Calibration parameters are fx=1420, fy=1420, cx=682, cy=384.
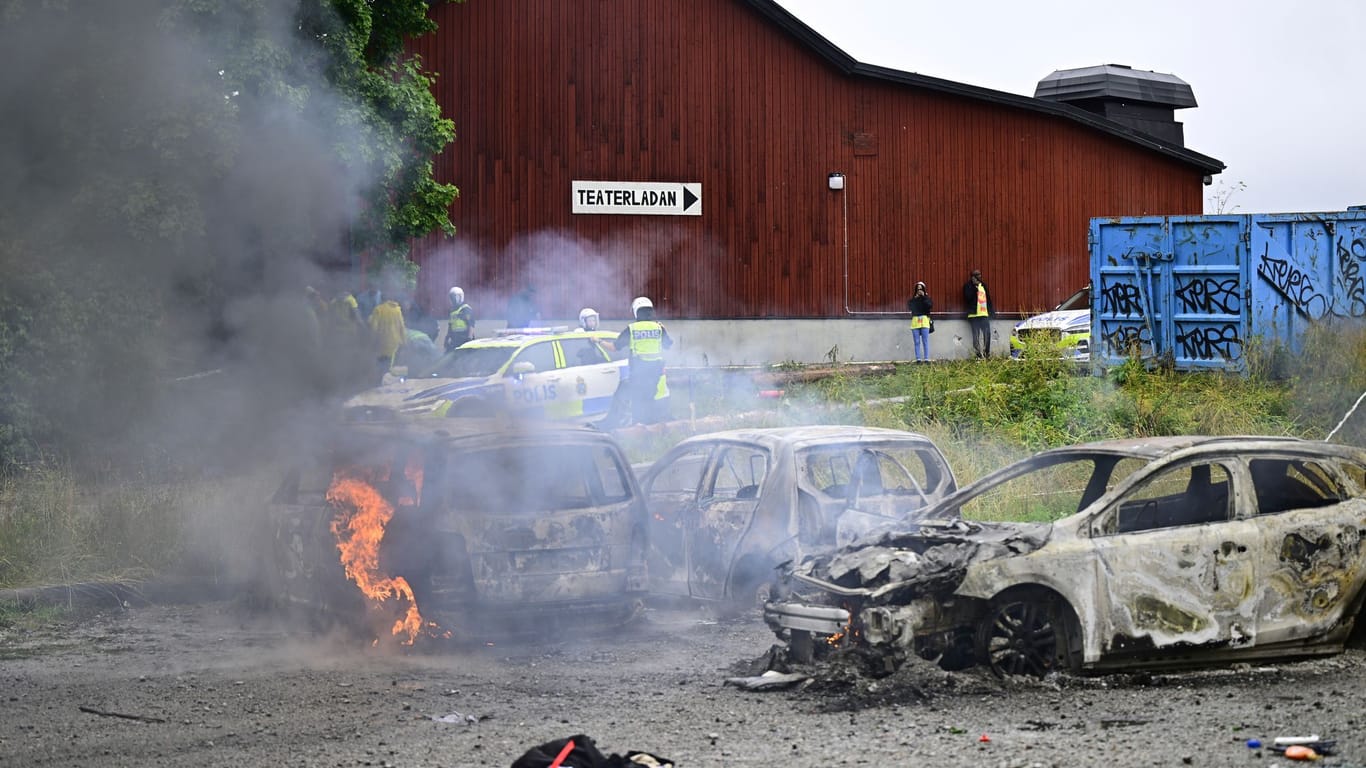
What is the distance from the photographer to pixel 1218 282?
18.1 meters

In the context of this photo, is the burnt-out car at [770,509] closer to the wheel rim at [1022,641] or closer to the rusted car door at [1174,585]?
the wheel rim at [1022,641]

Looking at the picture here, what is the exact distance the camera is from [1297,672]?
7754mm

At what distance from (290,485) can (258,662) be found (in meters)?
1.72

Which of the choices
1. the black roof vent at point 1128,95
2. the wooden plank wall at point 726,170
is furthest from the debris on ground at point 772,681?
the black roof vent at point 1128,95

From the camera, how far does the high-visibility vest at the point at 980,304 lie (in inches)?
1194

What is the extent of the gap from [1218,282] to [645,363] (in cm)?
744

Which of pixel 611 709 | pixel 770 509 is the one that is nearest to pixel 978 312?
pixel 770 509

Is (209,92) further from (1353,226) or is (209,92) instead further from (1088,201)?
(1088,201)

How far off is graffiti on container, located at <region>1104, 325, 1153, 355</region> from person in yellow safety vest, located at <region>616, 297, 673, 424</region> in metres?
6.27

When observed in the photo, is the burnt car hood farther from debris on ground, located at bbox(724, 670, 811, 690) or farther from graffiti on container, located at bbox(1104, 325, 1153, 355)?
graffiti on container, located at bbox(1104, 325, 1153, 355)

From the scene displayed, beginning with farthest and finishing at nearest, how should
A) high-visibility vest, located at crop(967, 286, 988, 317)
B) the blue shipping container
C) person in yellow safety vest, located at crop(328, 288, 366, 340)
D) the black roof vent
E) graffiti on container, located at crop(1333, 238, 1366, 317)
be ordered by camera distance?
1. the black roof vent
2. high-visibility vest, located at crop(967, 286, 988, 317)
3. the blue shipping container
4. graffiti on container, located at crop(1333, 238, 1366, 317)
5. person in yellow safety vest, located at crop(328, 288, 366, 340)

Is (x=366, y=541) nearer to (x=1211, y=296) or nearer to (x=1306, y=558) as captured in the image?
(x=1306, y=558)

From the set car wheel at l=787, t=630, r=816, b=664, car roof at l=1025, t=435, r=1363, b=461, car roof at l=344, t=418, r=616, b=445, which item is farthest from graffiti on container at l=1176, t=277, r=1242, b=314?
car wheel at l=787, t=630, r=816, b=664

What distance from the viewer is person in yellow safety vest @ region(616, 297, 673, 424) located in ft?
55.5
